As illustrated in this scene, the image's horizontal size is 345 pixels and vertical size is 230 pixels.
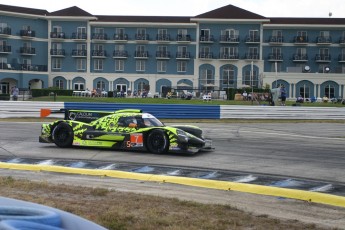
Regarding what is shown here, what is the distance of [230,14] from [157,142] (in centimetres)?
6193

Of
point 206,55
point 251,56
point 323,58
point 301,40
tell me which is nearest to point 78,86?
point 206,55

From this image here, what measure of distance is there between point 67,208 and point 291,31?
70.4 m

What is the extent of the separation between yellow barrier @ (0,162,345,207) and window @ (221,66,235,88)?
61773 millimetres

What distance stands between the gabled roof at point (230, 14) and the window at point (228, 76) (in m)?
7.26

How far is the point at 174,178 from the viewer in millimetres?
10172

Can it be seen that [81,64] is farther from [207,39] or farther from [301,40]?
[301,40]

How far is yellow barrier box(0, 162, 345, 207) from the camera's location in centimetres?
841

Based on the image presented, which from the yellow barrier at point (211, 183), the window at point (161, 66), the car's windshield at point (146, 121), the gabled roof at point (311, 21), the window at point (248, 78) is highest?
the gabled roof at point (311, 21)

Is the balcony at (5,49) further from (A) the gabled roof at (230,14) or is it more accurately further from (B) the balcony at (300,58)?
(B) the balcony at (300,58)

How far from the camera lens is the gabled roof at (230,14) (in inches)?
2864

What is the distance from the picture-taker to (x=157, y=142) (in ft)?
45.7

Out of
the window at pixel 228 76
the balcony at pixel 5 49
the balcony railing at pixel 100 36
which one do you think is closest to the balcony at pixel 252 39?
the window at pixel 228 76

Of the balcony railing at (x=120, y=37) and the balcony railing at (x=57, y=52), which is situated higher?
the balcony railing at (x=120, y=37)

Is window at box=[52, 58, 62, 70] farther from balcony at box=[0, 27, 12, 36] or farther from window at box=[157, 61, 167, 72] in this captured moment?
window at box=[157, 61, 167, 72]
